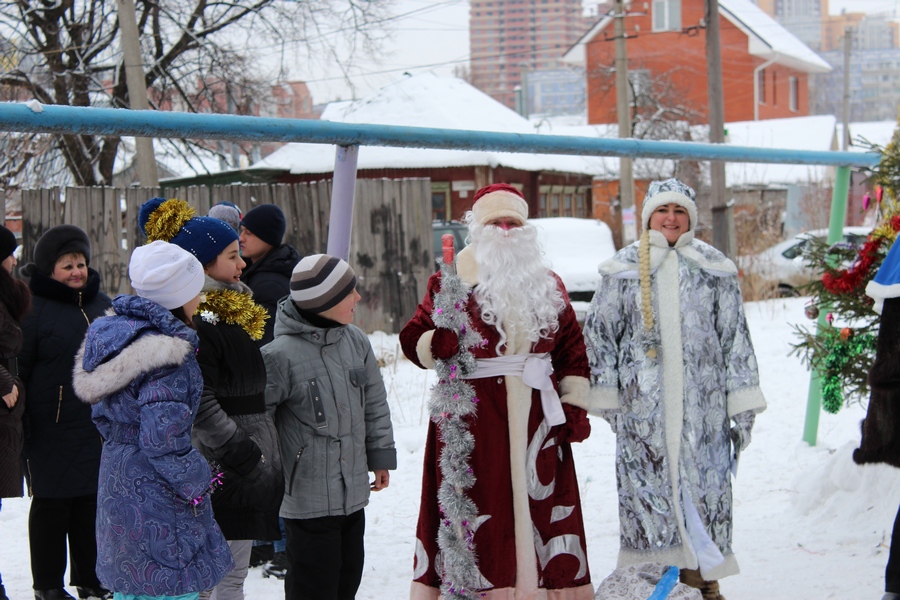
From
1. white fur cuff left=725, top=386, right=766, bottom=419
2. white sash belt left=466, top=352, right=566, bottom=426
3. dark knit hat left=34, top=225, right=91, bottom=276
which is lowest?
white fur cuff left=725, top=386, right=766, bottom=419

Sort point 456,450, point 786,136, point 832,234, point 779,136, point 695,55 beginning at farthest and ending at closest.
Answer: point 695,55 < point 786,136 < point 779,136 < point 832,234 < point 456,450

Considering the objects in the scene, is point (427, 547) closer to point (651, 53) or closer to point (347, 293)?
point (347, 293)

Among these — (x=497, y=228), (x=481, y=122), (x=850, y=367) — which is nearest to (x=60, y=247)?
(x=497, y=228)

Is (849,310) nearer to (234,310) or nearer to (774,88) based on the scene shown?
(234,310)

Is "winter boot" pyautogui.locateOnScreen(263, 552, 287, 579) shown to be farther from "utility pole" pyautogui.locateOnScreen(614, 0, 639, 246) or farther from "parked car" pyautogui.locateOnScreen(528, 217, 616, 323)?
"utility pole" pyautogui.locateOnScreen(614, 0, 639, 246)

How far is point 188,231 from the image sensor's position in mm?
3135

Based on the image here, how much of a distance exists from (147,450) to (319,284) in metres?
0.89

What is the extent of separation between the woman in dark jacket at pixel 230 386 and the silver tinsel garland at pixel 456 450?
2.16 feet

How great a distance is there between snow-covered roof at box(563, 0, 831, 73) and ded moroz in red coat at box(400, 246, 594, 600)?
32633 mm

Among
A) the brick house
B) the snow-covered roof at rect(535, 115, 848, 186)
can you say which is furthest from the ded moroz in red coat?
the brick house

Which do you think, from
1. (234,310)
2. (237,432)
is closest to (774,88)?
(234,310)

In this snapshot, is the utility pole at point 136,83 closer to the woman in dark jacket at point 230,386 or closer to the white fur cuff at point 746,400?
the woman in dark jacket at point 230,386

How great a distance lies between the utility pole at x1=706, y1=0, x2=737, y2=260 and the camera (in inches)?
481

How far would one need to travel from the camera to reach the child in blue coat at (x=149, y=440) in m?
2.67
